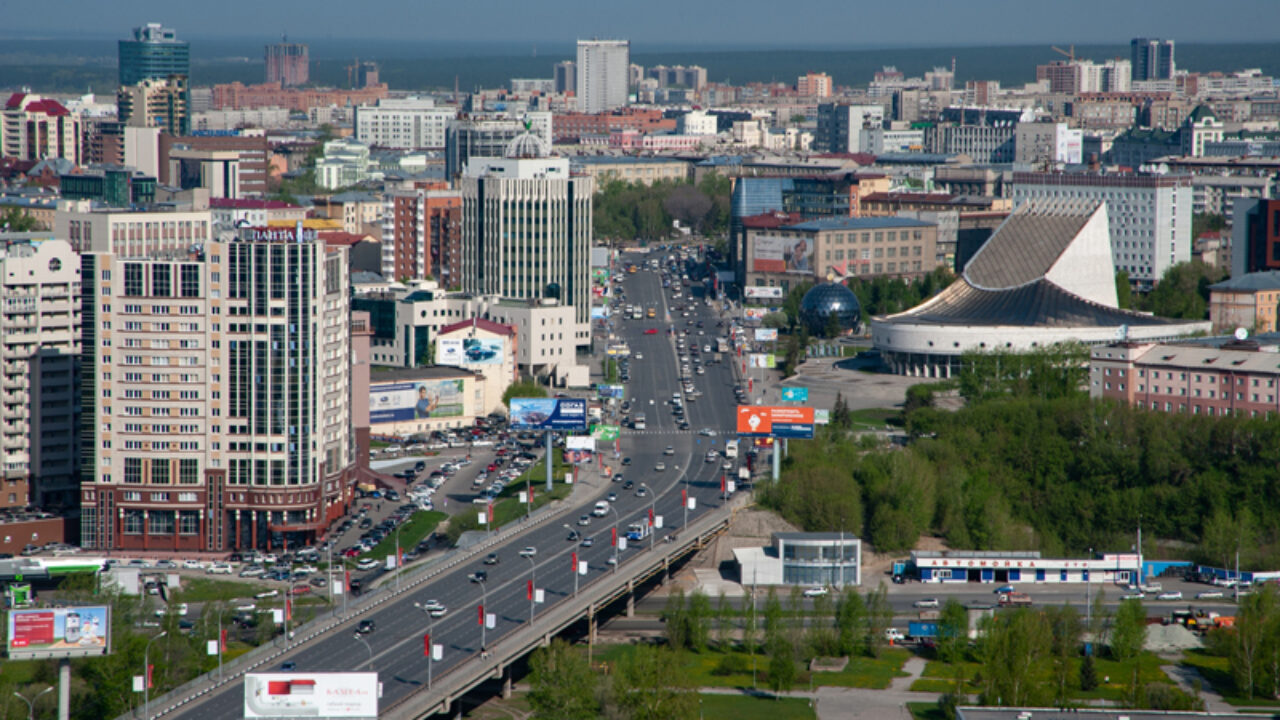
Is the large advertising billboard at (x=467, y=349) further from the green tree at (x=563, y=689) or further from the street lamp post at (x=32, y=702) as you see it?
the street lamp post at (x=32, y=702)

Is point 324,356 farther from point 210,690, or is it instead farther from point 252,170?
point 252,170

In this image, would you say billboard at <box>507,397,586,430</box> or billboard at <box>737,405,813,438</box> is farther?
billboard at <box>507,397,586,430</box>

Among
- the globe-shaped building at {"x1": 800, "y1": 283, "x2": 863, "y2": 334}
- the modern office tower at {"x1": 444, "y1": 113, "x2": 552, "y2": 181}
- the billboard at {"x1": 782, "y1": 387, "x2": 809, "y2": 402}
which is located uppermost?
the modern office tower at {"x1": 444, "y1": 113, "x2": 552, "y2": 181}

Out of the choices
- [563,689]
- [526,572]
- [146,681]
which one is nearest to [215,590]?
[526,572]

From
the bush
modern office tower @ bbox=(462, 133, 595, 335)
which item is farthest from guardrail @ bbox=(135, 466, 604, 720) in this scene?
modern office tower @ bbox=(462, 133, 595, 335)

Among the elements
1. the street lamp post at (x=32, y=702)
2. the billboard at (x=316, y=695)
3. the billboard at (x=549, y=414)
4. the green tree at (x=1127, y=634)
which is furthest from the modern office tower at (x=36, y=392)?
the green tree at (x=1127, y=634)

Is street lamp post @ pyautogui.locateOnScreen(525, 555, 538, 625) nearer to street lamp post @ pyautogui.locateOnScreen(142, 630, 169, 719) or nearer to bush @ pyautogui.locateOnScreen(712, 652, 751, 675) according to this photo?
bush @ pyautogui.locateOnScreen(712, 652, 751, 675)
